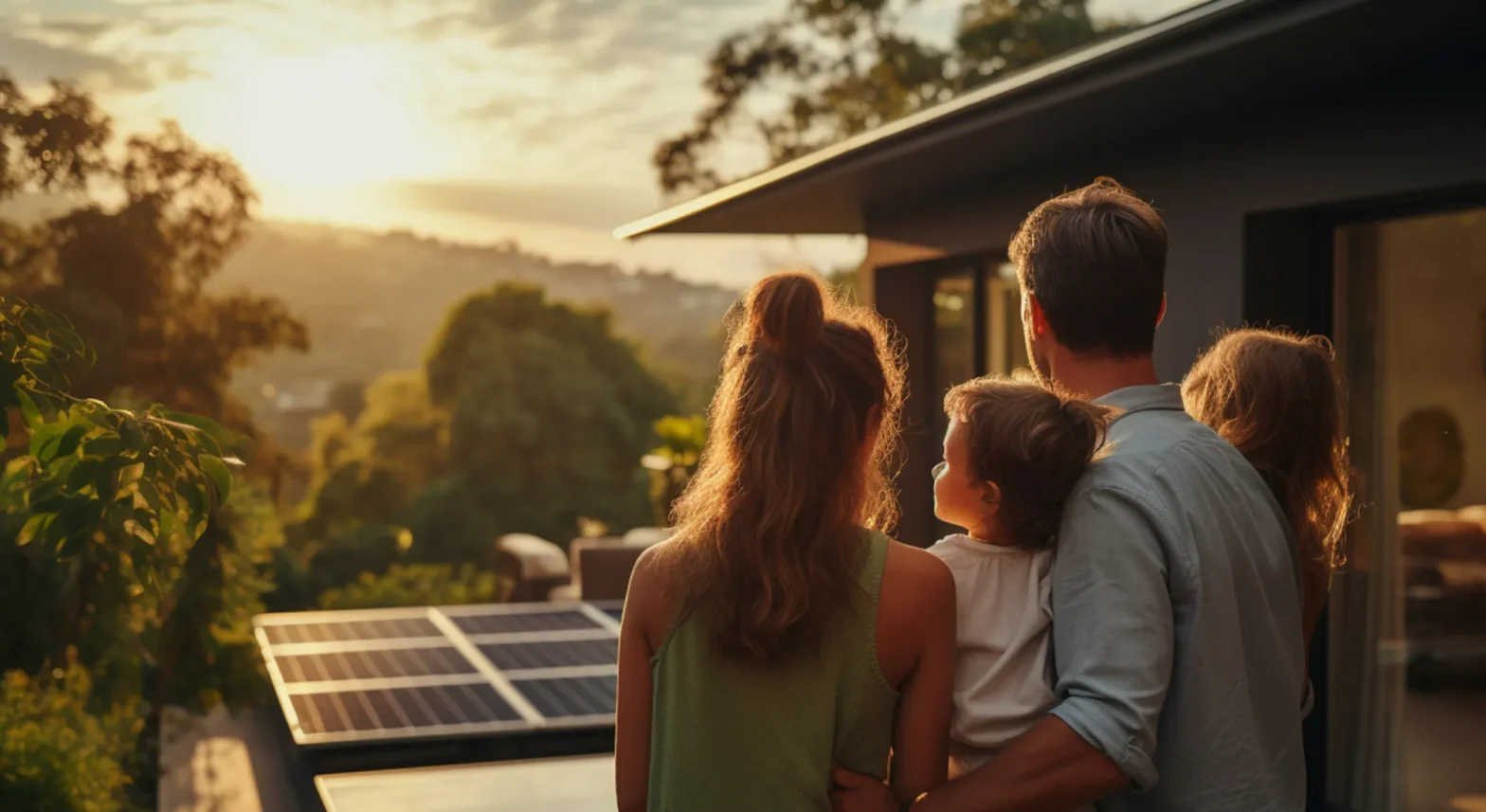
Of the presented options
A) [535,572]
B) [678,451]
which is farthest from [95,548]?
[678,451]

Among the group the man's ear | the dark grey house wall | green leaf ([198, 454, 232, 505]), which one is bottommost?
green leaf ([198, 454, 232, 505])

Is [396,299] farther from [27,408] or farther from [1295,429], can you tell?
[1295,429]

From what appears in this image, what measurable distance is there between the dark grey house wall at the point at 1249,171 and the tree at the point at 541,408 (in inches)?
1461

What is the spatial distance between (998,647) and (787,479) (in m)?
0.38

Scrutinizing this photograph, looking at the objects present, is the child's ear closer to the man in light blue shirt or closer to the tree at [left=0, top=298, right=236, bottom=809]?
the man in light blue shirt

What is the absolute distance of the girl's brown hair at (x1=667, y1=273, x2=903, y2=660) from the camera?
76.0 inches

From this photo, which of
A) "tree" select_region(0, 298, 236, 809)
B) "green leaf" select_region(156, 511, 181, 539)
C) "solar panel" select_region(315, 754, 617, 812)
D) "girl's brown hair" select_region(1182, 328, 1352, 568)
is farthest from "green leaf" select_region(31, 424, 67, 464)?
"solar panel" select_region(315, 754, 617, 812)

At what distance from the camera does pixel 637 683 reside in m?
2.04

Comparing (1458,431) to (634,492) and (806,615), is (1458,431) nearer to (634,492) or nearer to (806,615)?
(806,615)

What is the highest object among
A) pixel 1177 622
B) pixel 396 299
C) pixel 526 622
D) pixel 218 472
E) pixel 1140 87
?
pixel 396 299

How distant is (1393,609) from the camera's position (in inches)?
186

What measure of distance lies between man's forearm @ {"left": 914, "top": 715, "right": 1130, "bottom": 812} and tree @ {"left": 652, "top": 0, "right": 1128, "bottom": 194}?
29.4 meters

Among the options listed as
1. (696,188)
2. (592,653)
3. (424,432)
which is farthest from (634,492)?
(592,653)

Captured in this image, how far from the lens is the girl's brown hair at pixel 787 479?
76.0 inches
